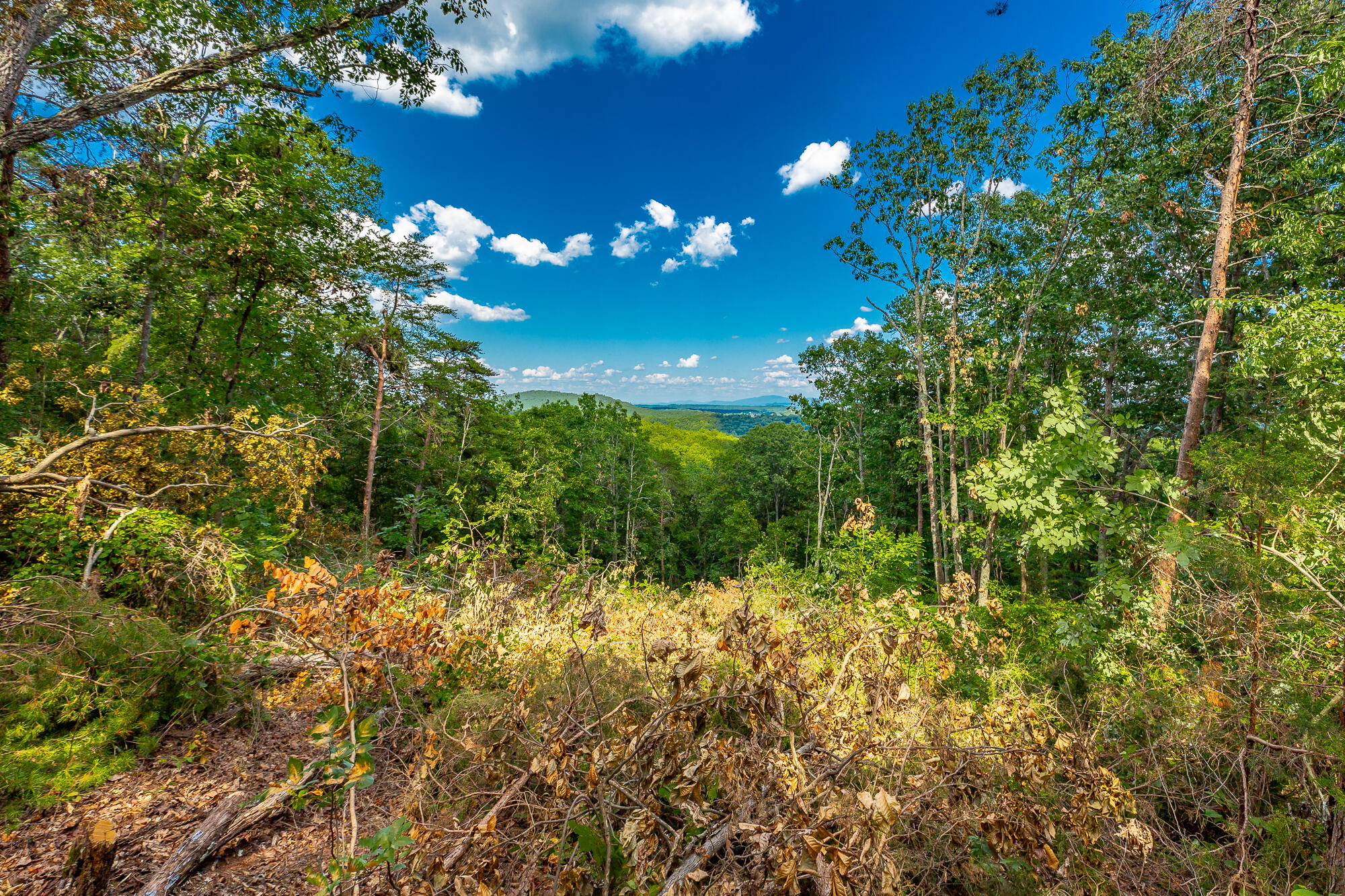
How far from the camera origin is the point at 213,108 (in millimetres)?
6367

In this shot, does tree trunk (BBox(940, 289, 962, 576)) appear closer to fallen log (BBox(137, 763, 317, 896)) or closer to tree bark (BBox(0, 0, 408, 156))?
fallen log (BBox(137, 763, 317, 896))

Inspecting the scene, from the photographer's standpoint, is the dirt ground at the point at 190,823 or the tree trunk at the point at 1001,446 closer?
the dirt ground at the point at 190,823

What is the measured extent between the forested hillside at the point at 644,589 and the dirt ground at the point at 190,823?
0.02m

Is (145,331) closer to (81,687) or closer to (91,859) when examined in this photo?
(81,687)

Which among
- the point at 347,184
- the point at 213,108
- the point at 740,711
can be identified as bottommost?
the point at 740,711

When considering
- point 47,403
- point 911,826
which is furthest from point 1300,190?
point 47,403

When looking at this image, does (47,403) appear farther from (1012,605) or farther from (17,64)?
(1012,605)

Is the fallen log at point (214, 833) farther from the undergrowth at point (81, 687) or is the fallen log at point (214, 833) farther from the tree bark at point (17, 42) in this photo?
the tree bark at point (17, 42)

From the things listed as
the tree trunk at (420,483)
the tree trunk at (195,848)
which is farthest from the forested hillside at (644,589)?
the tree trunk at (420,483)

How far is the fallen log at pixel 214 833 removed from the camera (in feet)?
8.46

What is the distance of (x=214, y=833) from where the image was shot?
2.87m

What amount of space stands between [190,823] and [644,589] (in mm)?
6002

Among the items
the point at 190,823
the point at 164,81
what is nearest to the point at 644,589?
the point at 190,823

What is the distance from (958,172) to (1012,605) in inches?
389
